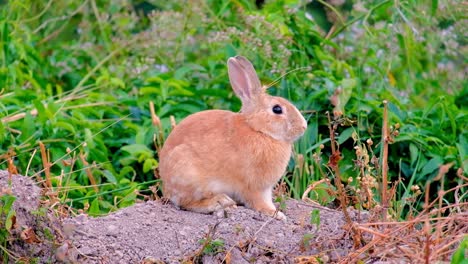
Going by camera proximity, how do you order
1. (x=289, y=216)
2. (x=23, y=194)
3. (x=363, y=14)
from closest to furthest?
1. (x=23, y=194)
2. (x=289, y=216)
3. (x=363, y=14)

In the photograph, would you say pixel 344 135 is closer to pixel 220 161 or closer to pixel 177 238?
pixel 220 161

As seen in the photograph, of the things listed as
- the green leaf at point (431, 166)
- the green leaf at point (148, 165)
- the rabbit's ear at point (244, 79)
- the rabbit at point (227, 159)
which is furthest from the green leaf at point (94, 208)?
the green leaf at point (431, 166)

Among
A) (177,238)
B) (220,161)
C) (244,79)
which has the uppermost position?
(244,79)

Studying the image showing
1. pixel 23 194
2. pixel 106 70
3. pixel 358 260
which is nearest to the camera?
pixel 358 260

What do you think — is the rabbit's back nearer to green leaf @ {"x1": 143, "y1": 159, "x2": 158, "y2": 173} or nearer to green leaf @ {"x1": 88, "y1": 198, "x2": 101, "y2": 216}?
green leaf @ {"x1": 88, "y1": 198, "x2": 101, "y2": 216}

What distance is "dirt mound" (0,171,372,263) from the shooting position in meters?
4.52

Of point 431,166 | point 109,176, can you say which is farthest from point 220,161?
point 431,166

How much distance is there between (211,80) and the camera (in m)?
7.24

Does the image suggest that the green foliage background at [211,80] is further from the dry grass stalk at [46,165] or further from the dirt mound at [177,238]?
the dirt mound at [177,238]

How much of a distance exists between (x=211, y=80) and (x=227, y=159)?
6.75 ft

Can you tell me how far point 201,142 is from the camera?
5.31m

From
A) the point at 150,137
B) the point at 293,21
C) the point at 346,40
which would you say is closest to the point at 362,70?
the point at 346,40

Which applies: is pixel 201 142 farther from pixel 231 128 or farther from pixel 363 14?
pixel 363 14

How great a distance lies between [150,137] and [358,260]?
2.69m
